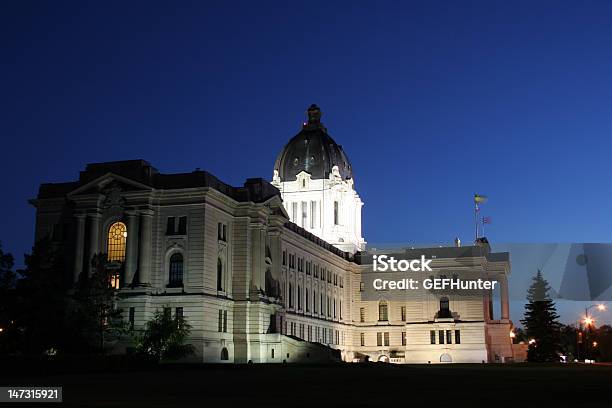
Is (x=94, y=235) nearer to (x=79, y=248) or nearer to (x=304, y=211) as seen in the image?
(x=79, y=248)

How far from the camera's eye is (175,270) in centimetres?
7888

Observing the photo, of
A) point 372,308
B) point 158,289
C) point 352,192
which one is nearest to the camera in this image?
point 158,289

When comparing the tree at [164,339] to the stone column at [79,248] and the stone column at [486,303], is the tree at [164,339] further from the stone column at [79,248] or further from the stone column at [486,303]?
the stone column at [486,303]

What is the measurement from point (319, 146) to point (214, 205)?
5940 centimetres

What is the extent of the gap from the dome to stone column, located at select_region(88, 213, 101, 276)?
198 feet

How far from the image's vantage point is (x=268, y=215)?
89438mm

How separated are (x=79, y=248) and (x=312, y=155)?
63348mm

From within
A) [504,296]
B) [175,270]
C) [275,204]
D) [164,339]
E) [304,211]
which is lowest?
[164,339]

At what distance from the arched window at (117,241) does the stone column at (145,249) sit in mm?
2561

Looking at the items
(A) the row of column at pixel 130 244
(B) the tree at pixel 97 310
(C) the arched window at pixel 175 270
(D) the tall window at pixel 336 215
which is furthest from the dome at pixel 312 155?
(B) the tree at pixel 97 310

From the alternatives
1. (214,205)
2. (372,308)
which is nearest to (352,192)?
(372,308)

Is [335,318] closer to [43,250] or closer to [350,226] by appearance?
[350,226]

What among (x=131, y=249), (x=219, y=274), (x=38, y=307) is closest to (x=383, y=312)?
(x=219, y=274)

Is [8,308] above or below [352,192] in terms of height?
below
